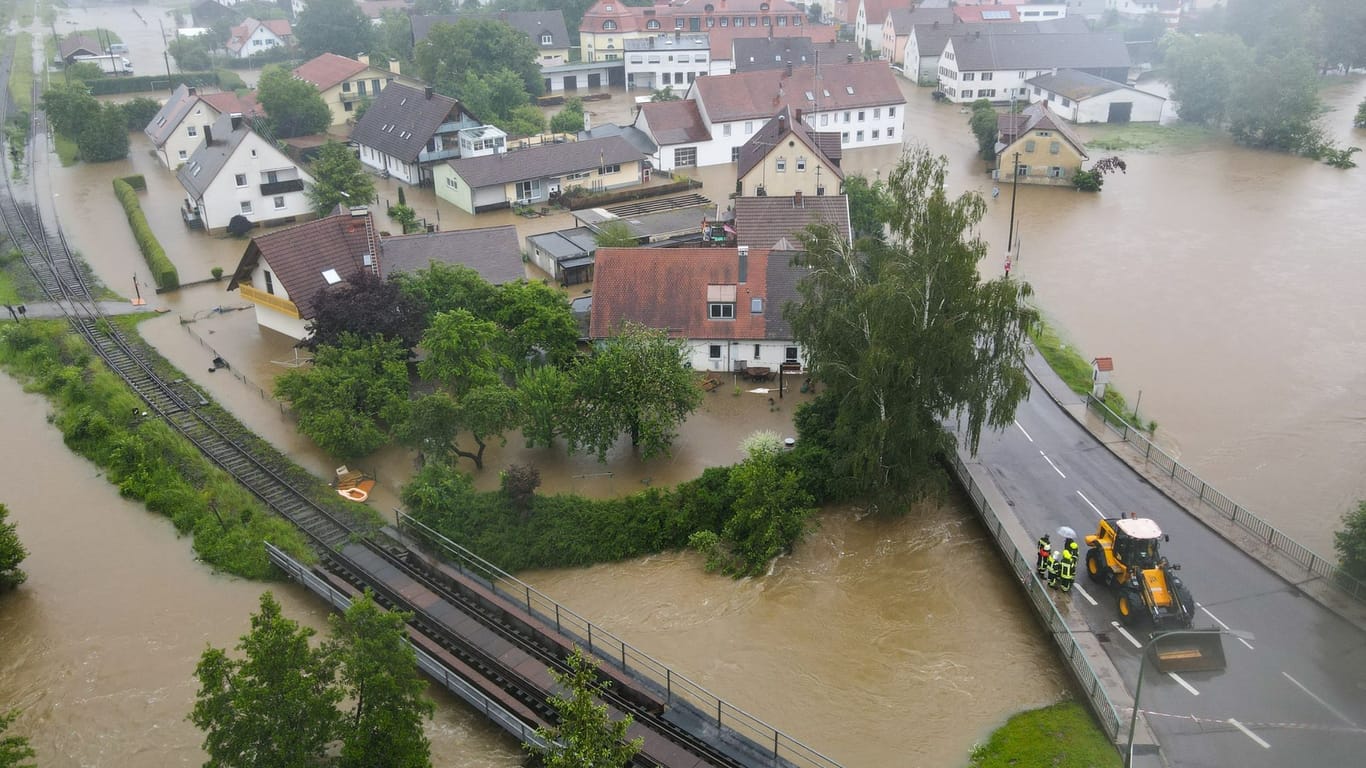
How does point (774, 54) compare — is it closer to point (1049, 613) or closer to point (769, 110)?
point (769, 110)

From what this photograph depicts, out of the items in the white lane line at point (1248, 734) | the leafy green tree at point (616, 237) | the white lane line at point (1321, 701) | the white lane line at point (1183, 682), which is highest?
the leafy green tree at point (616, 237)

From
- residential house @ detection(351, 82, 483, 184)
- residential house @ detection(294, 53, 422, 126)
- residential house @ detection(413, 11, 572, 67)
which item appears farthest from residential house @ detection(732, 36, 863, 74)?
residential house @ detection(294, 53, 422, 126)

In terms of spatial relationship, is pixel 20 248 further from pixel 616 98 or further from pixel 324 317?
pixel 616 98

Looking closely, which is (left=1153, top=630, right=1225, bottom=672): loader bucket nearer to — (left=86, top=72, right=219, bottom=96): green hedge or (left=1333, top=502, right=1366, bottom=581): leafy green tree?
(left=1333, top=502, right=1366, bottom=581): leafy green tree

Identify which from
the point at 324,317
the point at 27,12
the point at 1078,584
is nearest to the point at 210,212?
the point at 324,317


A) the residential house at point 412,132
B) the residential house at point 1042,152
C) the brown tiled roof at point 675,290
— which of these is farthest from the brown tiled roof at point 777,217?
the residential house at point 412,132

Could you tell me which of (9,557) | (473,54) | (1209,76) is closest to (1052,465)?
Result: (9,557)

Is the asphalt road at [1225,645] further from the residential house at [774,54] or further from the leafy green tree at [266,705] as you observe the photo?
the residential house at [774,54]
